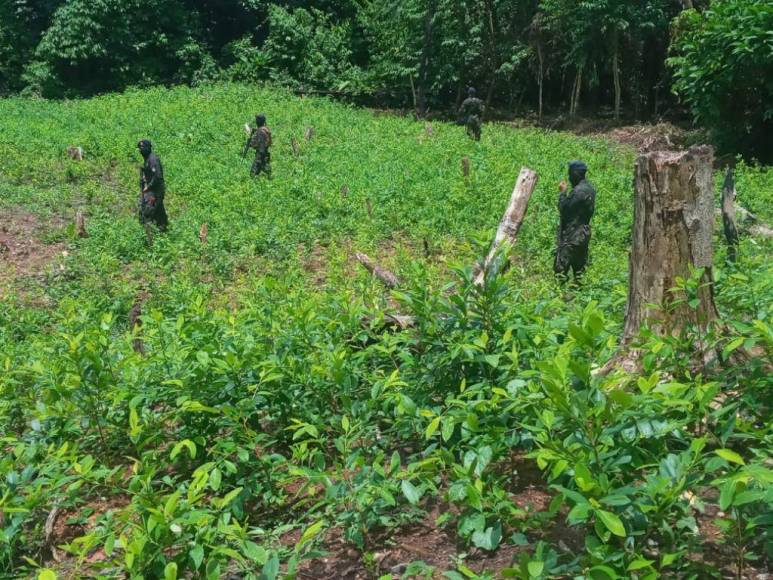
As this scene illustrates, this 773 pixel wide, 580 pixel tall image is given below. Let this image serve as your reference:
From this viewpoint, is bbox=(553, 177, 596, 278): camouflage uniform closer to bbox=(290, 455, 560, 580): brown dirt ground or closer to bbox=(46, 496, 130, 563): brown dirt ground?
bbox=(290, 455, 560, 580): brown dirt ground

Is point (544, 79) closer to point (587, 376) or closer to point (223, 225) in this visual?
point (223, 225)

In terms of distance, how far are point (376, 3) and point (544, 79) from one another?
24.9ft

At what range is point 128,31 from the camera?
101 feet

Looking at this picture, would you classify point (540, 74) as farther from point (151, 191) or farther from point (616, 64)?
point (151, 191)

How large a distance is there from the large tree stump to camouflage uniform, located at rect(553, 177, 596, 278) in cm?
387

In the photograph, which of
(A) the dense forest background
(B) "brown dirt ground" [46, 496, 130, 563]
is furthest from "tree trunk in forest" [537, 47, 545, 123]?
(B) "brown dirt ground" [46, 496, 130, 563]

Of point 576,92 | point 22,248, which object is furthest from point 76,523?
point 576,92

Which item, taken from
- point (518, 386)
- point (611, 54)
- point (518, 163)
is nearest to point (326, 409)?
point (518, 386)

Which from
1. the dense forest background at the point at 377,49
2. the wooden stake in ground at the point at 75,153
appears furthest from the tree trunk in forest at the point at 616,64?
the wooden stake in ground at the point at 75,153

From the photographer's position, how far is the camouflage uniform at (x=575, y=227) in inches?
326

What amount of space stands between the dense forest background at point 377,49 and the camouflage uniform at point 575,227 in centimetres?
1592

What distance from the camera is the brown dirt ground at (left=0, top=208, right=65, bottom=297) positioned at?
10.1 m

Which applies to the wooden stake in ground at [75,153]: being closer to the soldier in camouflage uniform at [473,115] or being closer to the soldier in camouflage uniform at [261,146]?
the soldier in camouflage uniform at [261,146]

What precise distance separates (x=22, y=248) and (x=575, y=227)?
7826 millimetres
